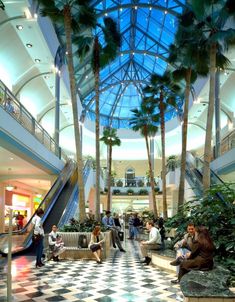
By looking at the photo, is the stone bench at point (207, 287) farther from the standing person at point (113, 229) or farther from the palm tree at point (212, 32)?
the standing person at point (113, 229)

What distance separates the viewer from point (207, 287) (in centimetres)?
500

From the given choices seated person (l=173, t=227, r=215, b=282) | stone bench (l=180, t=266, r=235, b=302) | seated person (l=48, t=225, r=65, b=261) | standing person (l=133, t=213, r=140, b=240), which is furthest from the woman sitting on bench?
standing person (l=133, t=213, r=140, b=240)

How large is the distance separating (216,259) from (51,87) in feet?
64.3

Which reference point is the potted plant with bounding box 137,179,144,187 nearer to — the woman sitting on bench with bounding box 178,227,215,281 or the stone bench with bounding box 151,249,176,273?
the stone bench with bounding box 151,249,176,273

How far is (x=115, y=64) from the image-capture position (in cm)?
3775

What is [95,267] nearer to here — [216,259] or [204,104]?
[216,259]

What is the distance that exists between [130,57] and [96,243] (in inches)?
1160

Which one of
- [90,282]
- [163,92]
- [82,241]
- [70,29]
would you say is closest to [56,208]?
[82,241]

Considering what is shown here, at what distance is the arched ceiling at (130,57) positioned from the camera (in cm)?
2569

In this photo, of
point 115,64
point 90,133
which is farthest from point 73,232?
point 90,133

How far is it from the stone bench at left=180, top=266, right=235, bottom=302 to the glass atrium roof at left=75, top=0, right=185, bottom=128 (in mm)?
21234

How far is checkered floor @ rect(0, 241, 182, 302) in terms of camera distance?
662cm

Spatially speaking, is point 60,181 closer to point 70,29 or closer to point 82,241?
point 82,241

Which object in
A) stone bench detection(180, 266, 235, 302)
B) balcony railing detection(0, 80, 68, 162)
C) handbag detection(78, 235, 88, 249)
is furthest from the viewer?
handbag detection(78, 235, 88, 249)
